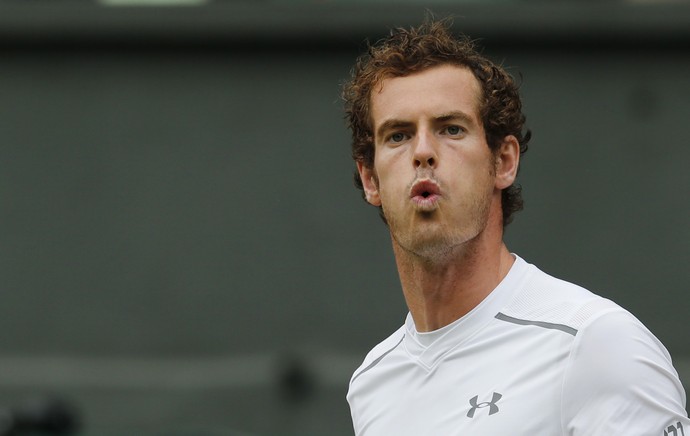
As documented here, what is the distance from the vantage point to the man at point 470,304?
3.16m

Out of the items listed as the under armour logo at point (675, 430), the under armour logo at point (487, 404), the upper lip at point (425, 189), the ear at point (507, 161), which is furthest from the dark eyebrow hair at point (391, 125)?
the under armour logo at point (675, 430)

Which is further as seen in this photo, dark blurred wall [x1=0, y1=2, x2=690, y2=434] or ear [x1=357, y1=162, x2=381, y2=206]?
dark blurred wall [x1=0, y1=2, x2=690, y2=434]

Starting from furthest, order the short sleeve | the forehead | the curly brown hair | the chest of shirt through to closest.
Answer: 1. the curly brown hair
2. the forehead
3. the chest of shirt
4. the short sleeve

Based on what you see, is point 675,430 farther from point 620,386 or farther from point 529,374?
point 529,374

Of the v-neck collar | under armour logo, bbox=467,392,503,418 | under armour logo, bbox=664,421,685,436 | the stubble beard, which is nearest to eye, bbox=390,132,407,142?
the stubble beard

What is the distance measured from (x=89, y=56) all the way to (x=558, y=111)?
3736mm

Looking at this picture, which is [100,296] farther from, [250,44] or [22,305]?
[250,44]

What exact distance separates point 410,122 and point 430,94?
0.10m

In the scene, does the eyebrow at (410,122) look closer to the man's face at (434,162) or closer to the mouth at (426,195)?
the man's face at (434,162)

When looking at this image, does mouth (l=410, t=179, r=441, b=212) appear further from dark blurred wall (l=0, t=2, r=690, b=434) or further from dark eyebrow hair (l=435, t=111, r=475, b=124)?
dark blurred wall (l=0, t=2, r=690, b=434)

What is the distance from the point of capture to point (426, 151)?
3.63m

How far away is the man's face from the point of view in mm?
3641

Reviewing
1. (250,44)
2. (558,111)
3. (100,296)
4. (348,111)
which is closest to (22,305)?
(100,296)

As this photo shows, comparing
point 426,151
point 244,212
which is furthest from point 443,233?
point 244,212
